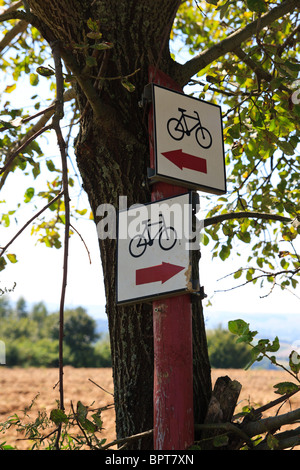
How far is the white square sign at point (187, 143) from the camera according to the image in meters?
1.93

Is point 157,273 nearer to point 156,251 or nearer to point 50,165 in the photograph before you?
point 156,251

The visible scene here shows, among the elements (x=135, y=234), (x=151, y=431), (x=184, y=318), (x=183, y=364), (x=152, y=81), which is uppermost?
(x=152, y=81)

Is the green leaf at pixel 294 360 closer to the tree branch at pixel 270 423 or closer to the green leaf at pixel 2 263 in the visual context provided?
the tree branch at pixel 270 423

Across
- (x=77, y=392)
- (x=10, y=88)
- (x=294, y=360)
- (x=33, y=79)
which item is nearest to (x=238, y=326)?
(x=294, y=360)

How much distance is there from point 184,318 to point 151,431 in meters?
0.42

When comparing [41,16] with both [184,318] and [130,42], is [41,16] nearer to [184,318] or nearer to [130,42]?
[130,42]

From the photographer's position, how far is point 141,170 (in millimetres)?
2174

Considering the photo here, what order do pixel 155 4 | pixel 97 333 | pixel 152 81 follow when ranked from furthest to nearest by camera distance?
1. pixel 97 333
2. pixel 155 4
3. pixel 152 81

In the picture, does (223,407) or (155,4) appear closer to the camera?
(223,407)

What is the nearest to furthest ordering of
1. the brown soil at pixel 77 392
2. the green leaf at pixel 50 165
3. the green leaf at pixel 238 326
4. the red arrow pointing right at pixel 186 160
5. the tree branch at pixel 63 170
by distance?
the tree branch at pixel 63 170, the green leaf at pixel 238 326, the red arrow pointing right at pixel 186 160, the green leaf at pixel 50 165, the brown soil at pixel 77 392

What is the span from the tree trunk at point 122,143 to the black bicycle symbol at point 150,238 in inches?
9.3

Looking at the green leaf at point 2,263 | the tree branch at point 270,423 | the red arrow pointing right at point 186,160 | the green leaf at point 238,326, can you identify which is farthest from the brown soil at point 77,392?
the red arrow pointing right at point 186,160

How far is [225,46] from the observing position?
2.49m
